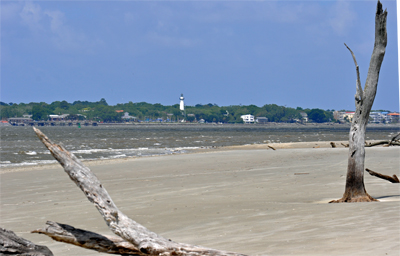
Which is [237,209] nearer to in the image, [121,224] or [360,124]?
[360,124]

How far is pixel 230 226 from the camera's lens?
268 inches

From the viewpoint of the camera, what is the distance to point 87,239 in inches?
179

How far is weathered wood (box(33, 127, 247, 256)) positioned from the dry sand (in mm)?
1212

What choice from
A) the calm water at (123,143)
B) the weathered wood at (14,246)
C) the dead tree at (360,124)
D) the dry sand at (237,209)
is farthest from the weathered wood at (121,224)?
the calm water at (123,143)

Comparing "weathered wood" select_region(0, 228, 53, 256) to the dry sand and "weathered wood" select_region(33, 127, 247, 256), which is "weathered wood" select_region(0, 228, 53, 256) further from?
the dry sand

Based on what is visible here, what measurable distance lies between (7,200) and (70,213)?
11.1ft

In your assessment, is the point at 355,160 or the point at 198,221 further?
the point at 355,160

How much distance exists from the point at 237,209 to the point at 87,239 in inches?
172

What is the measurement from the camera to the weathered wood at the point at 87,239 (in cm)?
451

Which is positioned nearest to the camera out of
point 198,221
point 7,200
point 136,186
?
point 198,221

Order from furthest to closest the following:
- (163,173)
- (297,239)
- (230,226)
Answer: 1. (163,173)
2. (230,226)
3. (297,239)

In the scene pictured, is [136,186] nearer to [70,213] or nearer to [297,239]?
[70,213]

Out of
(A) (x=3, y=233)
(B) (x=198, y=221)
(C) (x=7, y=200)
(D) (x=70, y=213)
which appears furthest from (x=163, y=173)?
(A) (x=3, y=233)

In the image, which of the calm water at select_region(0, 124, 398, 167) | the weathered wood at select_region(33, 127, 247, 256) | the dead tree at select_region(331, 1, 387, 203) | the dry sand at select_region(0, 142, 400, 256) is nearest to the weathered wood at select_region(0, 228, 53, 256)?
the weathered wood at select_region(33, 127, 247, 256)
